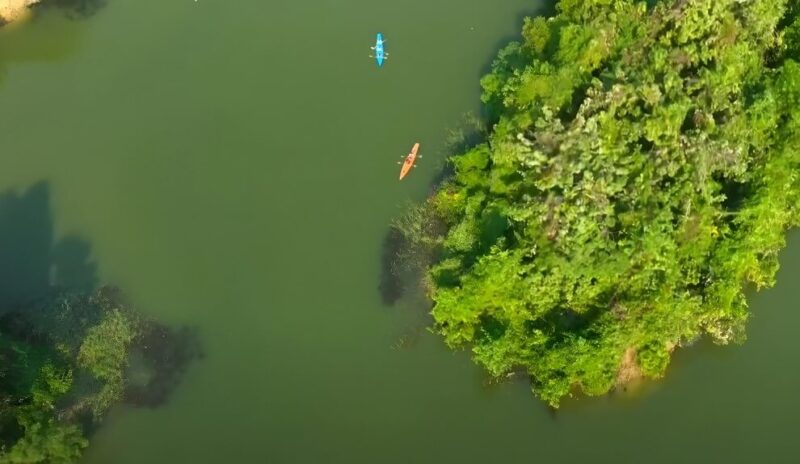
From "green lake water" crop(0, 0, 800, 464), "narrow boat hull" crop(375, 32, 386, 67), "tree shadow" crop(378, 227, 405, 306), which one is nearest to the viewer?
"green lake water" crop(0, 0, 800, 464)

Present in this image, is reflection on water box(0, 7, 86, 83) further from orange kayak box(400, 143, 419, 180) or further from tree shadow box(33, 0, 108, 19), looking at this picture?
orange kayak box(400, 143, 419, 180)

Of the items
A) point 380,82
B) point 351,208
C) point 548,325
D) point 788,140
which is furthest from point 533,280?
point 380,82

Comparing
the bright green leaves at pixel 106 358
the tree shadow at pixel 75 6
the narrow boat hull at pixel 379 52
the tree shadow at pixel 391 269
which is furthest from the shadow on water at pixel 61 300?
the narrow boat hull at pixel 379 52

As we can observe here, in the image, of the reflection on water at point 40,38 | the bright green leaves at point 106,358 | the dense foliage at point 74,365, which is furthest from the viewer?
the reflection on water at point 40,38

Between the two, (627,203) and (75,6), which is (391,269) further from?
(75,6)

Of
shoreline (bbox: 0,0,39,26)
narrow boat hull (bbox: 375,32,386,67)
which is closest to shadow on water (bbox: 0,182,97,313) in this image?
shoreline (bbox: 0,0,39,26)

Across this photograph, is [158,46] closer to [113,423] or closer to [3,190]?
[3,190]

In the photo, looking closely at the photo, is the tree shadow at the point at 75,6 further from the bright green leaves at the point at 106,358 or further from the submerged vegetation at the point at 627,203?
the submerged vegetation at the point at 627,203
